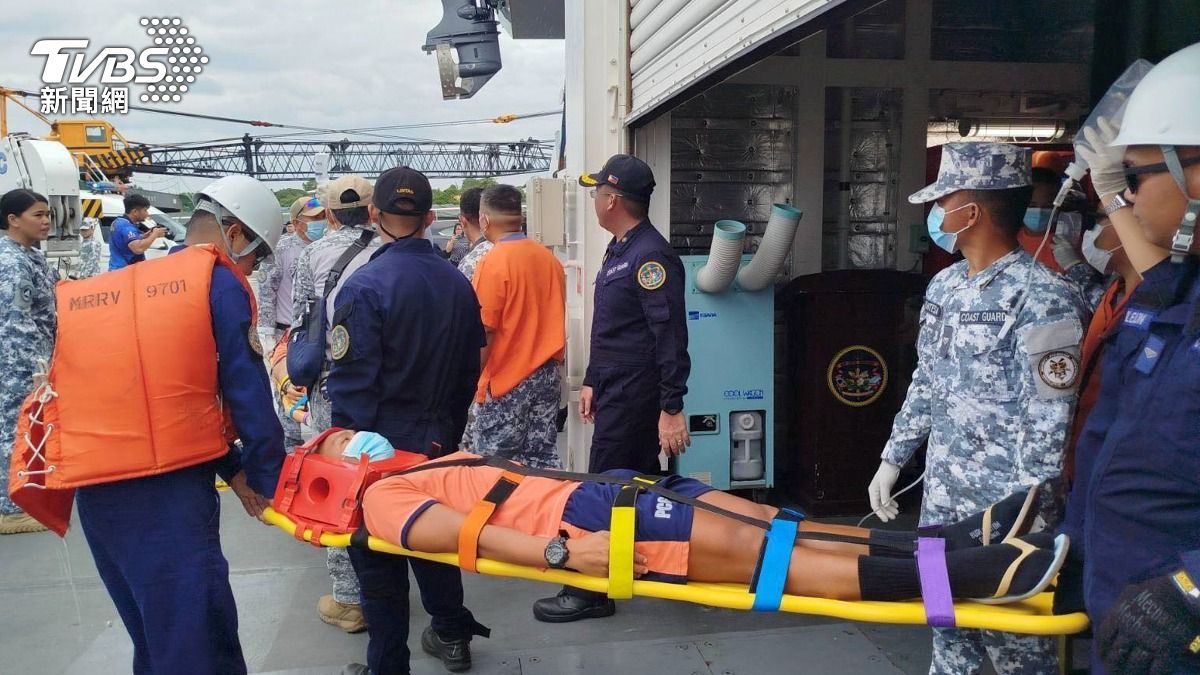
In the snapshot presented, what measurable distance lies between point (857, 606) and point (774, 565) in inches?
9.7

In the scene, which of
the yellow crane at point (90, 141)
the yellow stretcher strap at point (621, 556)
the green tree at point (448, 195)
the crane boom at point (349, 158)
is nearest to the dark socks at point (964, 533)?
the yellow stretcher strap at point (621, 556)

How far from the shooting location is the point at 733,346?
4500 mm

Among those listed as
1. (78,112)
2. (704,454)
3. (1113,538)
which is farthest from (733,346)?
(78,112)

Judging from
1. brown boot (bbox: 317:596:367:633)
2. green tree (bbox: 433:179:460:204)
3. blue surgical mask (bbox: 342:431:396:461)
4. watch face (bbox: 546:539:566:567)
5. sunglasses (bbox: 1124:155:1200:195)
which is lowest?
brown boot (bbox: 317:596:367:633)

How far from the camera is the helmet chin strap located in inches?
60.1

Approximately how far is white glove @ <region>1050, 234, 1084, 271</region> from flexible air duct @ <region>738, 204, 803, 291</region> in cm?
134

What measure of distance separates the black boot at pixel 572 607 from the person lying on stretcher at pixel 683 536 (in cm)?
123

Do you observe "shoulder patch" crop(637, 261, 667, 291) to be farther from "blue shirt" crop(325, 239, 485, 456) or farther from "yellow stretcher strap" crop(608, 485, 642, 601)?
"yellow stretcher strap" crop(608, 485, 642, 601)

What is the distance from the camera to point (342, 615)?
3.66 m

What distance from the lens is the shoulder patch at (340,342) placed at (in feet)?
9.31

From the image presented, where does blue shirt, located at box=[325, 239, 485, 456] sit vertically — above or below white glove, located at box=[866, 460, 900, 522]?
above

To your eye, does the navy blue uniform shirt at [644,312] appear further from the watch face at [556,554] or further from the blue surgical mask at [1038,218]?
the blue surgical mask at [1038,218]

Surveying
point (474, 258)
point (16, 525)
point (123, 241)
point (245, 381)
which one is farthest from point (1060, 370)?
point (123, 241)

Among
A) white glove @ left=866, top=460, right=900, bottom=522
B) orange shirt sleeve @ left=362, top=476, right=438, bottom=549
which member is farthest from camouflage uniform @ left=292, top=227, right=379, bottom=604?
white glove @ left=866, top=460, right=900, bottom=522
